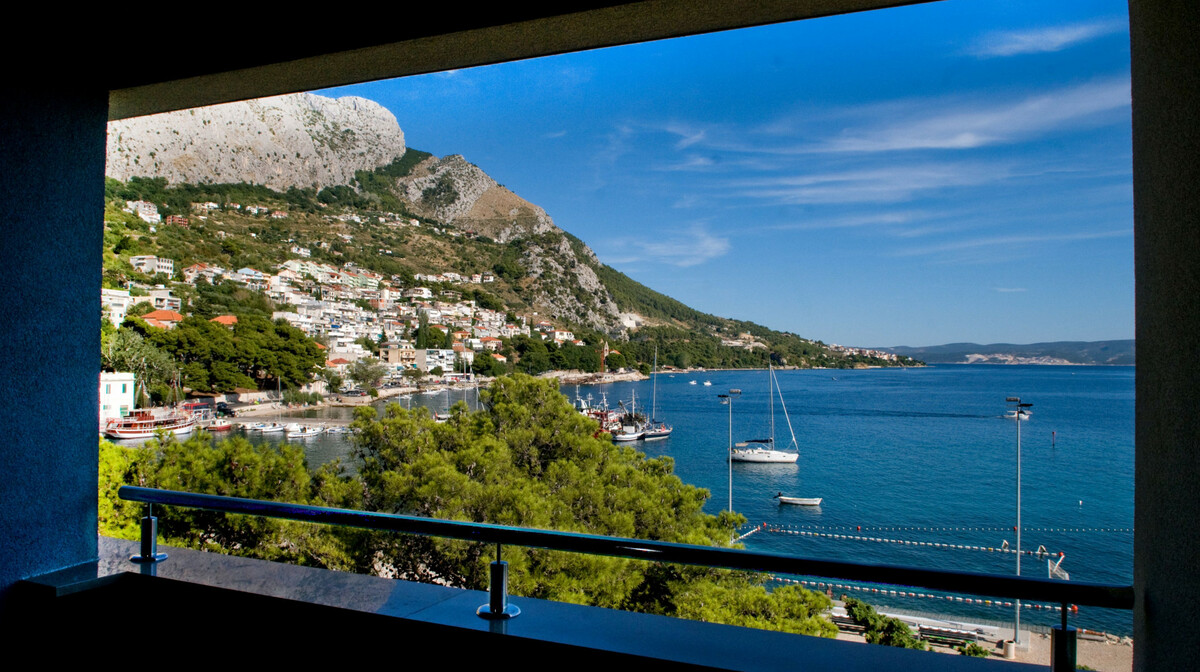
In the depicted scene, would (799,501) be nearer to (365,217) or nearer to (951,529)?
(951,529)

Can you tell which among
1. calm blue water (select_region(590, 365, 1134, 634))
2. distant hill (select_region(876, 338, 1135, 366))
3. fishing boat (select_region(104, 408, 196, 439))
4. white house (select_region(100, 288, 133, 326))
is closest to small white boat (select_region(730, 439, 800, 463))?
calm blue water (select_region(590, 365, 1134, 634))

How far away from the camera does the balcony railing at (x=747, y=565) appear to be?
1083 millimetres

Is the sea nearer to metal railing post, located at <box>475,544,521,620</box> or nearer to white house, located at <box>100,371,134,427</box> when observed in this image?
white house, located at <box>100,371,134,427</box>

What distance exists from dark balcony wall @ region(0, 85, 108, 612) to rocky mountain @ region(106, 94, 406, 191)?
2029 centimetres

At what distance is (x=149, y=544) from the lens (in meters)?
1.98

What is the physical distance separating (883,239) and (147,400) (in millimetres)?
41517

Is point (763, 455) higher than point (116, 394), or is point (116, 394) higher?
point (116, 394)

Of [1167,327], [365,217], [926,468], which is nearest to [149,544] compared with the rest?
[1167,327]

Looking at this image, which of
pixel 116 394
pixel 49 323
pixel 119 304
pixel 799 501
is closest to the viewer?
pixel 49 323

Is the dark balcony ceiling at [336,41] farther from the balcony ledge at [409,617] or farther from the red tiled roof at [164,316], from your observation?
the red tiled roof at [164,316]

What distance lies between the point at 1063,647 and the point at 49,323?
8.23 ft

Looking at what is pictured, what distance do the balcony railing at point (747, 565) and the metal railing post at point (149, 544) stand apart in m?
0.47

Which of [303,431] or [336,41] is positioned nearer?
[336,41]

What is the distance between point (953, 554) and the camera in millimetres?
19250
